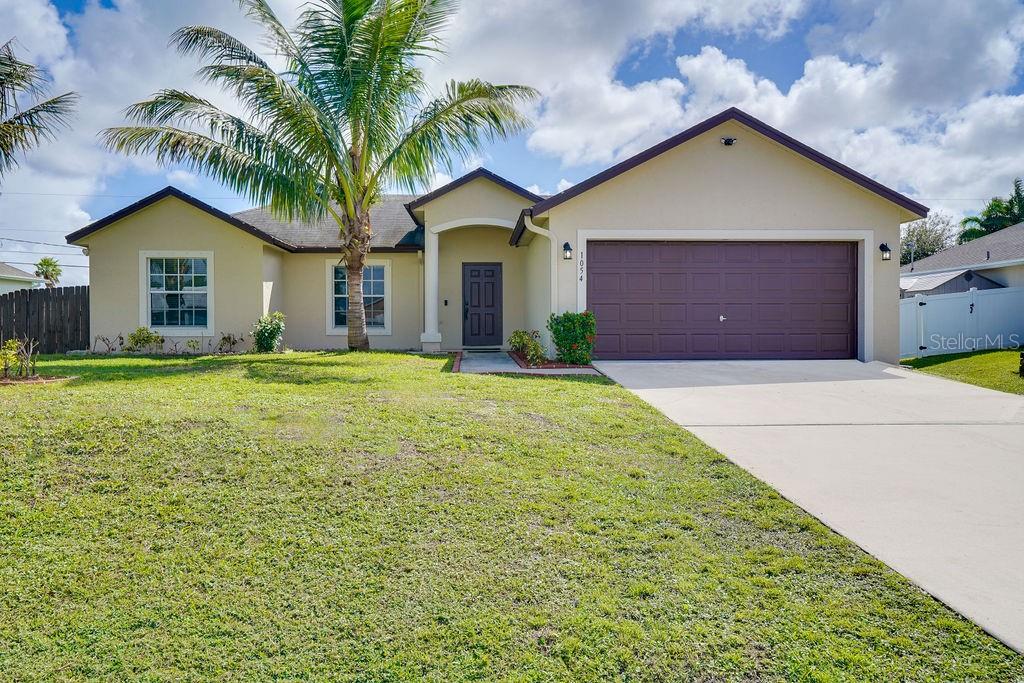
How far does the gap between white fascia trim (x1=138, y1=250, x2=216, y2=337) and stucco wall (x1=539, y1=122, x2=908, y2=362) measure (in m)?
8.41

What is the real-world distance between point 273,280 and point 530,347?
7.47 m

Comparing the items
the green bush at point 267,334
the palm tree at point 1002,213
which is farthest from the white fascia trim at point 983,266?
the green bush at point 267,334

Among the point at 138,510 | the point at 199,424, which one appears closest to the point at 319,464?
the point at 138,510

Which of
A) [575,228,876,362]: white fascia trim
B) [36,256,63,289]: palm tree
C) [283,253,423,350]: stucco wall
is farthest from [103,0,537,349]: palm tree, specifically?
[36,256,63,289]: palm tree

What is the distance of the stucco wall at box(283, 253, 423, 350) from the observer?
50.6 ft

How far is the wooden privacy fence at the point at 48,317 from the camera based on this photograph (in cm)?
1424

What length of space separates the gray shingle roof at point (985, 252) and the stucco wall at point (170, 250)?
2228 centimetres

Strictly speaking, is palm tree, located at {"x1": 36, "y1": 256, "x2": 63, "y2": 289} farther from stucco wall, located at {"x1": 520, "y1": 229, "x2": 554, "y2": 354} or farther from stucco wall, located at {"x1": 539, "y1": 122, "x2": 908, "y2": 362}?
stucco wall, located at {"x1": 539, "y1": 122, "x2": 908, "y2": 362}

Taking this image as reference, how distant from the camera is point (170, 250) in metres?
13.7

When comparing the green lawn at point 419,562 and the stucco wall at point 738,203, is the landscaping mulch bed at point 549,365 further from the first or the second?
the green lawn at point 419,562

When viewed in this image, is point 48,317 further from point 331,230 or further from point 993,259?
point 993,259

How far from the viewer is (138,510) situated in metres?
3.99

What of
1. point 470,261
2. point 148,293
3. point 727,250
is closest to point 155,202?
point 148,293

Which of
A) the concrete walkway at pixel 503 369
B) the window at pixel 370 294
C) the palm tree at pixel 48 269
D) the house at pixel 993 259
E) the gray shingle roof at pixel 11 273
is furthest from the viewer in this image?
the palm tree at pixel 48 269
